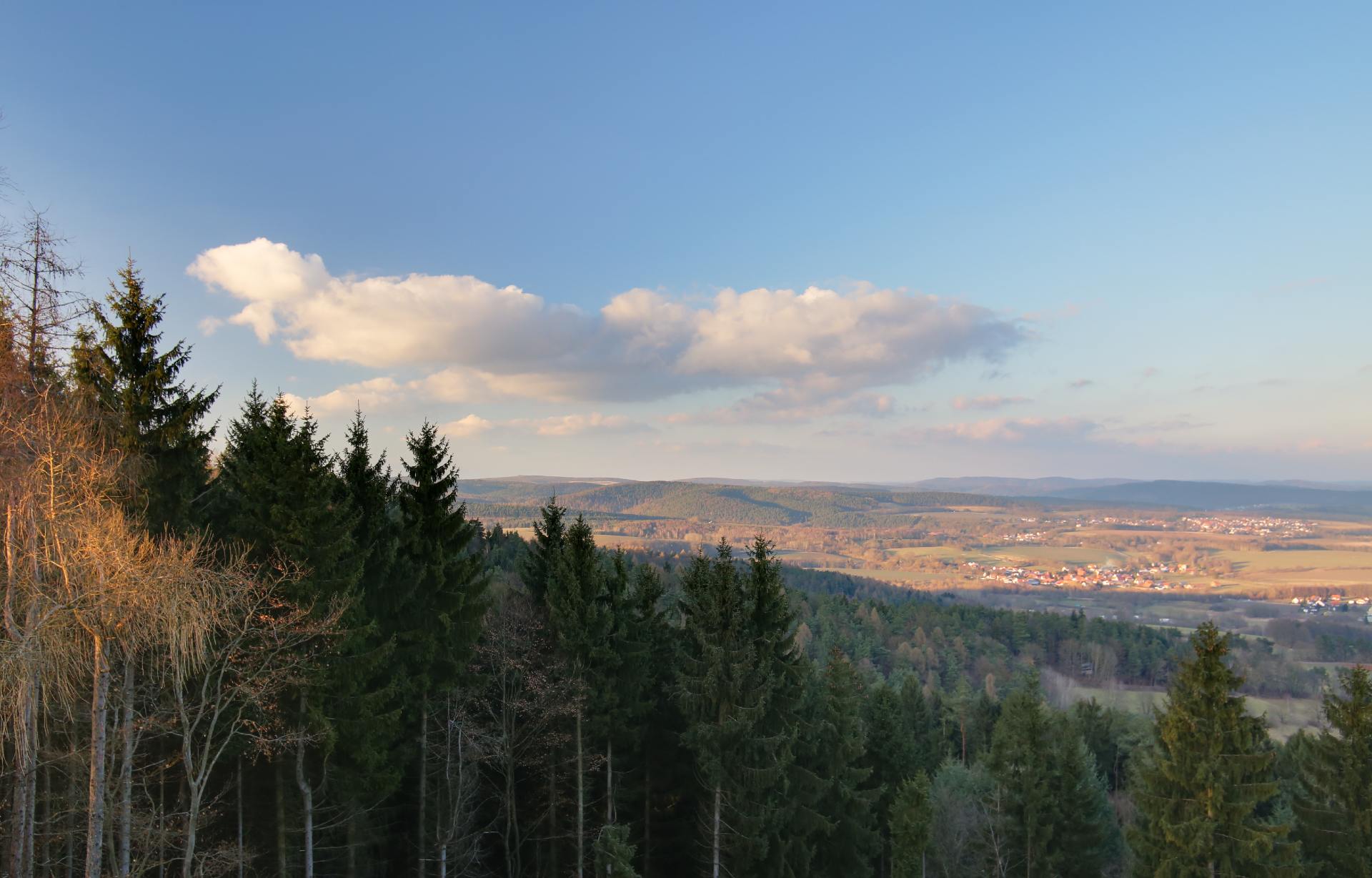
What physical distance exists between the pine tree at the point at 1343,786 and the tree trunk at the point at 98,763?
2802 cm

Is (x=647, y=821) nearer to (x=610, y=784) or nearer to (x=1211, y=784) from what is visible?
(x=610, y=784)

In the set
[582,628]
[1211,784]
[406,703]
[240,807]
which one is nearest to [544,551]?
[582,628]

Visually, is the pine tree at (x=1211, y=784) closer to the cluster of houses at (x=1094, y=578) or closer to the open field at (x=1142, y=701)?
the open field at (x=1142, y=701)

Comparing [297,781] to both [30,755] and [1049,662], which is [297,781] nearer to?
[30,755]

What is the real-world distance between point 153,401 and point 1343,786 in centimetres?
3329

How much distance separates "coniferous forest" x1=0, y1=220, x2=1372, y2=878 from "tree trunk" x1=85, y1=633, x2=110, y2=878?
54 millimetres

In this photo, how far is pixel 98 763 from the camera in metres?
11.0

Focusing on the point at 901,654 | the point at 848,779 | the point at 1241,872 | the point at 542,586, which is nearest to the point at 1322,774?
the point at 1241,872

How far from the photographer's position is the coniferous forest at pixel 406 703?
35.5 ft

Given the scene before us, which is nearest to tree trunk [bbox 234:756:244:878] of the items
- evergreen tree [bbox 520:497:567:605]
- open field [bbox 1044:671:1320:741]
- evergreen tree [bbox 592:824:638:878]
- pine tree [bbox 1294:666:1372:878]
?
evergreen tree [bbox 592:824:638:878]

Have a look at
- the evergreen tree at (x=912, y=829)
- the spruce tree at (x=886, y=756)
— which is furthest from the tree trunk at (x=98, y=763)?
the spruce tree at (x=886, y=756)

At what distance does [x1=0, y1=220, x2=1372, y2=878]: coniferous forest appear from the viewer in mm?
10828

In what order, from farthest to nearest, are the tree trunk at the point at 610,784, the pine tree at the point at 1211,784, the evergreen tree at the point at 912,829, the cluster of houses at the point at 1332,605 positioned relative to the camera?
the cluster of houses at the point at 1332,605 < the evergreen tree at the point at 912,829 < the tree trunk at the point at 610,784 < the pine tree at the point at 1211,784

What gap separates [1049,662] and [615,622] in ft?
293
